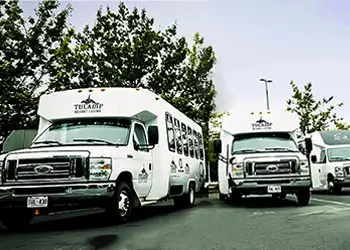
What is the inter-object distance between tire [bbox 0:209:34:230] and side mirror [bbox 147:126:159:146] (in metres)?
2.85

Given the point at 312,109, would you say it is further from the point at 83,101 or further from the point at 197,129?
the point at 83,101

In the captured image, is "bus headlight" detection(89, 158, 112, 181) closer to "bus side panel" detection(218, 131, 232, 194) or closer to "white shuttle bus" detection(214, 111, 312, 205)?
"white shuttle bus" detection(214, 111, 312, 205)

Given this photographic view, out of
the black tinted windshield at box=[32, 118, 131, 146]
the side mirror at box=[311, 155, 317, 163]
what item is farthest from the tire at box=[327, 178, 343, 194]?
the black tinted windshield at box=[32, 118, 131, 146]

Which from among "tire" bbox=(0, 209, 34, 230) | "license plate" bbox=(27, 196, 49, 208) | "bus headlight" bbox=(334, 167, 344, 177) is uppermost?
"bus headlight" bbox=(334, 167, 344, 177)

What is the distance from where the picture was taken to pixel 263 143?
1452 centimetres

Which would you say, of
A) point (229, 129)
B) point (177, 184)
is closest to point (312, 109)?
point (229, 129)

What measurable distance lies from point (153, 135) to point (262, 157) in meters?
3.94

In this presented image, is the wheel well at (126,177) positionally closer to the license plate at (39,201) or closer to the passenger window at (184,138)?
the license plate at (39,201)

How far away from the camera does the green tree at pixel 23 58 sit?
17.8m

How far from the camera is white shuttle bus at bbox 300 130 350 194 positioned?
20484 millimetres

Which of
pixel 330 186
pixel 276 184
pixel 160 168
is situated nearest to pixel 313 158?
pixel 330 186

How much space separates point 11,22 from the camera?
59.0 ft

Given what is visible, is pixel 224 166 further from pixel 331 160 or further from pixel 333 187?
pixel 331 160

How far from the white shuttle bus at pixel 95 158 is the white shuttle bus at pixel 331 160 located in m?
9.40
